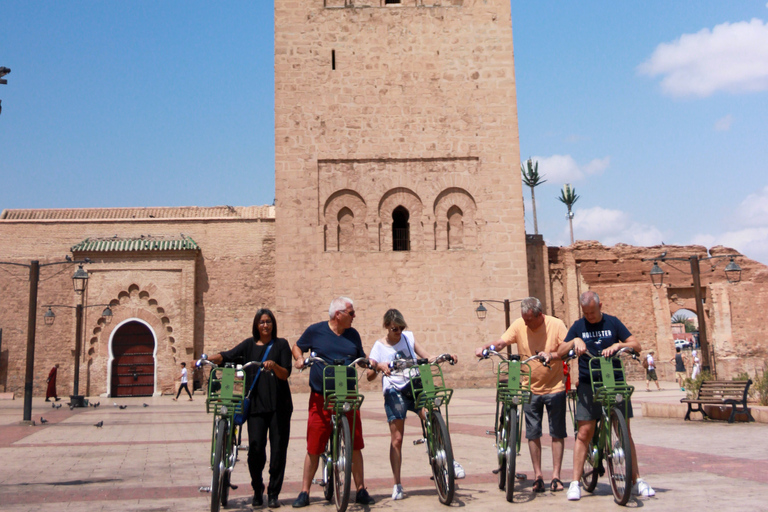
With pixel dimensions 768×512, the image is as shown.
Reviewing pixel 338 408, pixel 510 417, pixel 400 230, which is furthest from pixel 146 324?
pixel 510 417

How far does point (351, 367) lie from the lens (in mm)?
5230

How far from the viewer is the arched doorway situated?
2245 centimetres

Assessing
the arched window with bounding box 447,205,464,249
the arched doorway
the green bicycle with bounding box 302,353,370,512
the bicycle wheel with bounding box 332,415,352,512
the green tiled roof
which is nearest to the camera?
the bicycle wheel with bounding box 332,415,352,512

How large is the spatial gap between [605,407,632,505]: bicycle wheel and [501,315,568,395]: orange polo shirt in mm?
598

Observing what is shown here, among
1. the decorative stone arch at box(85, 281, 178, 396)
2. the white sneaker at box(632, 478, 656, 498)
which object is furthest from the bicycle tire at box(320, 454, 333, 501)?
the decorative stone arch at box(85, 281, 178, 396)

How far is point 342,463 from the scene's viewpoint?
5.09 meters

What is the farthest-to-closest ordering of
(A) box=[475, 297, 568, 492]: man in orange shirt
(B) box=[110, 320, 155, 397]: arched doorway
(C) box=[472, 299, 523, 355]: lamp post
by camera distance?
(B) box=[110, 320, 155, 397]: arched doorway, (C) box=[472, 299, 523, 355]: lamp post, (A) box=[475, 297, 568, 492]: man in orange shirt

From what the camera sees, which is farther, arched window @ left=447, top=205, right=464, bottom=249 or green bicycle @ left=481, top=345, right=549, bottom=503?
arched window @ left=447, top=205, right=464, bottom=249

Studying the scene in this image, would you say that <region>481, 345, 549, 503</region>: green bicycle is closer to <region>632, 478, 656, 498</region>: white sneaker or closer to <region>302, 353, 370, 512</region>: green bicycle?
<region>632, 478, 656, 498</region>: white sneaker

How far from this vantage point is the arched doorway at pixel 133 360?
22453mm

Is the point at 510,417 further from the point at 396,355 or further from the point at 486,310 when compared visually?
the point at 486,310

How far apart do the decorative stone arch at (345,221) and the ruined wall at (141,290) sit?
2.95m

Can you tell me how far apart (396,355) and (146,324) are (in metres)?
18.9

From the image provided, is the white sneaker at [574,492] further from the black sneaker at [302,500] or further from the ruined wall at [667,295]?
the ruined wall at [667,295]
